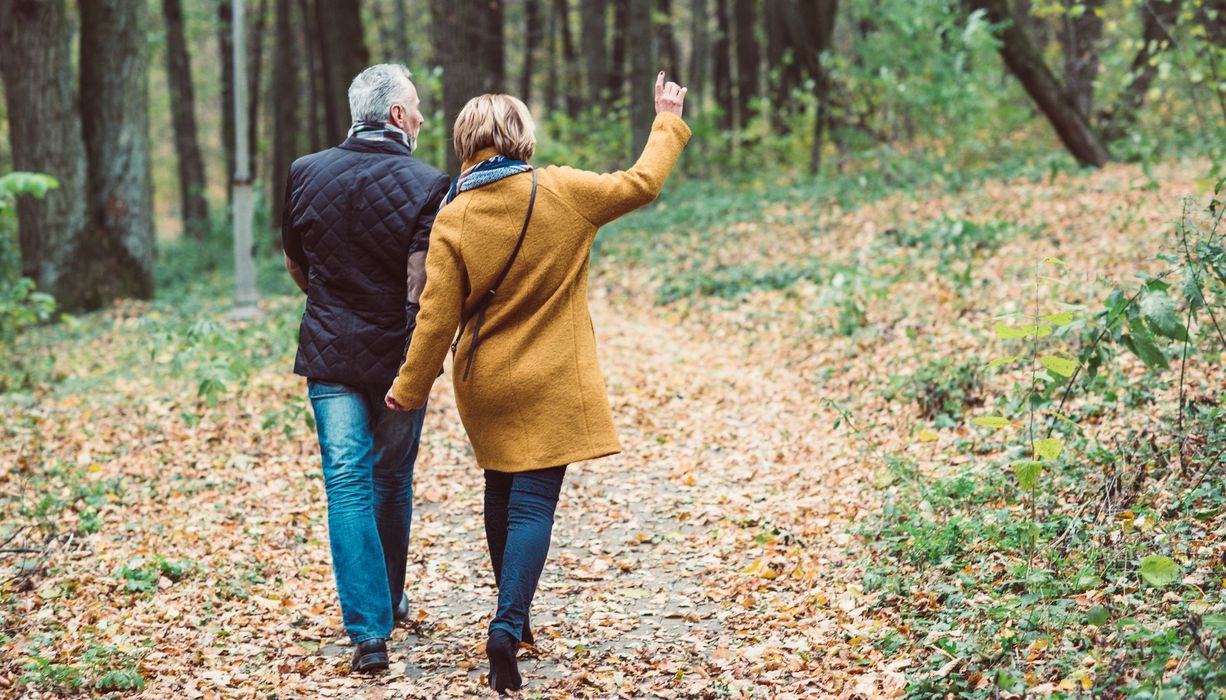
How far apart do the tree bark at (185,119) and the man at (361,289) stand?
21.1 meters

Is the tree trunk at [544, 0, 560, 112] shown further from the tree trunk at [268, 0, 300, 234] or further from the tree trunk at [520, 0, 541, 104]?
the tree trunk at [268, 0, 300, 234]

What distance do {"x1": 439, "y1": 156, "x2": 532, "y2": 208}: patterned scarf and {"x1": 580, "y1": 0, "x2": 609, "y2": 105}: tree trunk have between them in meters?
19.2

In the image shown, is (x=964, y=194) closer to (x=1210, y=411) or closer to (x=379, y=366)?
(x=1210, y=411)

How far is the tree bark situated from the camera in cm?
2280

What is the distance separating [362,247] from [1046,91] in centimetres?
1158

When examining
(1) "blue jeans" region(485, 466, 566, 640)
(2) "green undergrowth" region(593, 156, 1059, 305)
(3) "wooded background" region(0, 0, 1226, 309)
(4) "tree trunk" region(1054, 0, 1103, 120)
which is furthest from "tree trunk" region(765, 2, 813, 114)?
(1) "blue jeans" region(485, 466, 566, 640)

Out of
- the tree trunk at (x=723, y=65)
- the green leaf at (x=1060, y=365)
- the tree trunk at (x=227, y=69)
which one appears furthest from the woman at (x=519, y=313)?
the tree trunk at (x=227, y=69)

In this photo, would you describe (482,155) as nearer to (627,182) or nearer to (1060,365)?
(627,182)

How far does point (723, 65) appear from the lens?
93.4 feet

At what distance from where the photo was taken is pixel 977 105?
14.4 metres

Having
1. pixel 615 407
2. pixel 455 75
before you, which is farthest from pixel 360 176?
pixel 455 75

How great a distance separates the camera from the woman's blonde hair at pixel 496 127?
12.0 ft

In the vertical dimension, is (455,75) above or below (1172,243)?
above

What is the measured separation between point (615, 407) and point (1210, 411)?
444 centimetres
